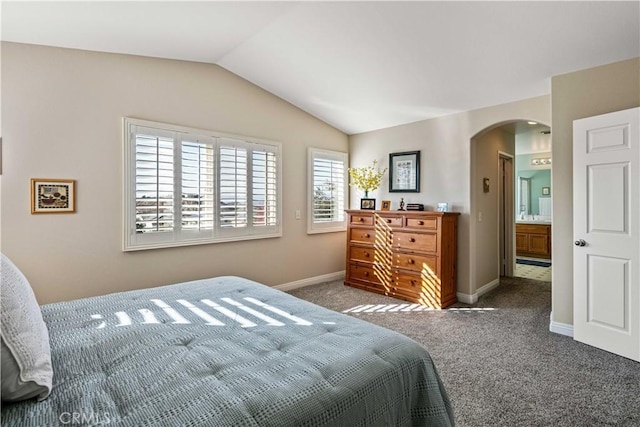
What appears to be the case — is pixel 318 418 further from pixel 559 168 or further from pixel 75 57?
pixel 75 57

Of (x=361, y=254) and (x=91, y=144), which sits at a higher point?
(x=91, y=144)

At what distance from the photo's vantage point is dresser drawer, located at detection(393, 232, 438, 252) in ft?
13.1

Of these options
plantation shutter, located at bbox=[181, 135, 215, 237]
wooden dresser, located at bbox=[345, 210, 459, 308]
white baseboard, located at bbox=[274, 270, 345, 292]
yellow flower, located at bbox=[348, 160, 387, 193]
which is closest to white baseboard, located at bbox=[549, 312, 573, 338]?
wooden dresser, located at bbox=[345, 210, 459, 308]

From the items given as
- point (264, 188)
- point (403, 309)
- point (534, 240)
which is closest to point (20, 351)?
point (264, 188)

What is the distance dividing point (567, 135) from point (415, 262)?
209cm

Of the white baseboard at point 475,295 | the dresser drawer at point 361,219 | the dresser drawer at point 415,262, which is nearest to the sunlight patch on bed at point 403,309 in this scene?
the white baseboard at point 475,295

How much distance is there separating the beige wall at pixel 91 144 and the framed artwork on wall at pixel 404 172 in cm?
220

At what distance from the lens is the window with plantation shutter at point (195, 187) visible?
3348mm

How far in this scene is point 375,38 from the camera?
2.97 meters

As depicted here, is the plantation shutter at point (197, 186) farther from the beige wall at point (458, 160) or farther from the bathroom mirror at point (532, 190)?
the bathroom mirror at point (532, 190)

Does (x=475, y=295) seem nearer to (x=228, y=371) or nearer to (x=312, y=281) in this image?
(x=312, y=281)

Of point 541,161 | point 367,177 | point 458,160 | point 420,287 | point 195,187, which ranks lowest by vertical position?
point 420,287

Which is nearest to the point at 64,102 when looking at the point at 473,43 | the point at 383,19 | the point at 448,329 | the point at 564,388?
the point at 383,19

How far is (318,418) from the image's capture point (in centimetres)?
100
